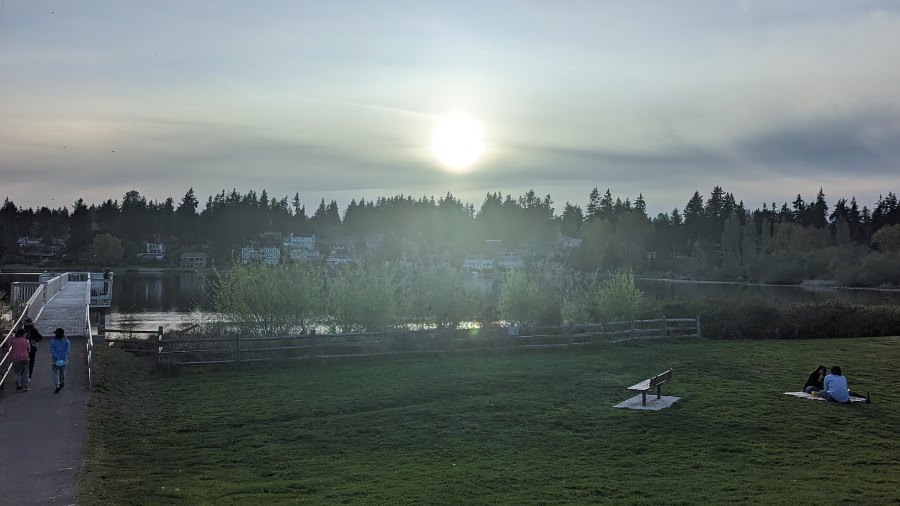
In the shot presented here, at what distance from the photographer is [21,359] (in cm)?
1869

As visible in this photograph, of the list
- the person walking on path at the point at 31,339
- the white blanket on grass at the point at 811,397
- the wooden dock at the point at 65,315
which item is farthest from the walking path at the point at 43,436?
the white blanket on grass at the point at 811,397

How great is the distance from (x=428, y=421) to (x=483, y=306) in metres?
25.4

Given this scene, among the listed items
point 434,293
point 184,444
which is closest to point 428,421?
point 184,444

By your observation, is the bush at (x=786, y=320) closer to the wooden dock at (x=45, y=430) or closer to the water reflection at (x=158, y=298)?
the wooden dock at (x=45, y=430)

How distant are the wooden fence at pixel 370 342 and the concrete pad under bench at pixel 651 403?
479 inches

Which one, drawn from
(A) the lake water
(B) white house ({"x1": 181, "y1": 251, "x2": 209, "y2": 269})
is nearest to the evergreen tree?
(A) the lake water

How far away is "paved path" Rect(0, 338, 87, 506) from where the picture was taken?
11203 millimetres

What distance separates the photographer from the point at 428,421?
57.0 ft

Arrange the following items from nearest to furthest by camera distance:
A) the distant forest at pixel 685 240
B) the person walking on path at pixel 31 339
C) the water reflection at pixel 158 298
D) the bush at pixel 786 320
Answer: the person walking on path at pixel 31 339
the bush at pixel 786 320
the water reflection at pixel 158 298
the distant forest at pixel 685 240

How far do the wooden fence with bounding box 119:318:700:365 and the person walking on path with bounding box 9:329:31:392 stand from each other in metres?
6.33

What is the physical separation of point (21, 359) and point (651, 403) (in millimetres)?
16752

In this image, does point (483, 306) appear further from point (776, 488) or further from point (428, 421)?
point (776, 488)

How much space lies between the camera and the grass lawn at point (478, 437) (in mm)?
11656

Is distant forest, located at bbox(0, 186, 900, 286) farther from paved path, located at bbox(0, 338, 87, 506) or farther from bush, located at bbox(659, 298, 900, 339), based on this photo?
paved path, located at bbox(0, 338, 87, 506)
